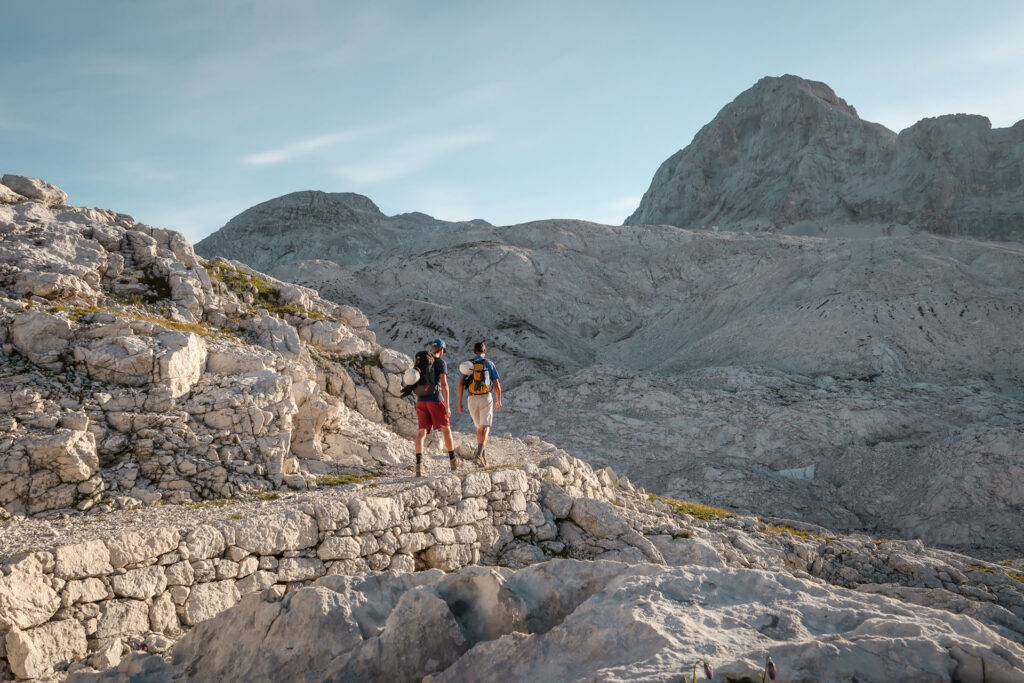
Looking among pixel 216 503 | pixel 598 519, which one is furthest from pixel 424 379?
pixel 216 503

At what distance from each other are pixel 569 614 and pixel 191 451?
23.2ft

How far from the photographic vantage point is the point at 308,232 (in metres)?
99.9

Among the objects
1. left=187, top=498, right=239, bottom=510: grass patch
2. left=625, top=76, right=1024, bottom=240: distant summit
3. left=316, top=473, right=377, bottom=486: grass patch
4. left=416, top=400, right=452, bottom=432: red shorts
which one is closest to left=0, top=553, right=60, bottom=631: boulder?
left=187, top=498, right=239, bottom=510: grass patch

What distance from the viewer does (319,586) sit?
4.96 metres

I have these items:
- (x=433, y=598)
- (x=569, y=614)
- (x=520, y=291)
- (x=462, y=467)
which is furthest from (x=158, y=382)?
(x=520, y=291)

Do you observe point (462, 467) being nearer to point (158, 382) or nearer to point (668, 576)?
point (158, 382)

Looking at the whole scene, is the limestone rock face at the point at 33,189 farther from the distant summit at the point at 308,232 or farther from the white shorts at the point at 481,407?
the distant summit at the point at 308,232

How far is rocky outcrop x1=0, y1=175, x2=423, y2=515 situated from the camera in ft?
29.6

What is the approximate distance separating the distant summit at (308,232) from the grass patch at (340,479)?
77.8 metres

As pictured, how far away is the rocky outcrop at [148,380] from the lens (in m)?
9.01

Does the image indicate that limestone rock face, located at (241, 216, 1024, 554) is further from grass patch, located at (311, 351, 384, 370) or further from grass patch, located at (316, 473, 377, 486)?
grass patch, located at (311, 351, 384, 370)

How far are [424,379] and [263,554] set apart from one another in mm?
4361

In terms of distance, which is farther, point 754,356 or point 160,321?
point 754,356

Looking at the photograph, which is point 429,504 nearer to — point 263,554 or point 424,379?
point 263,554
